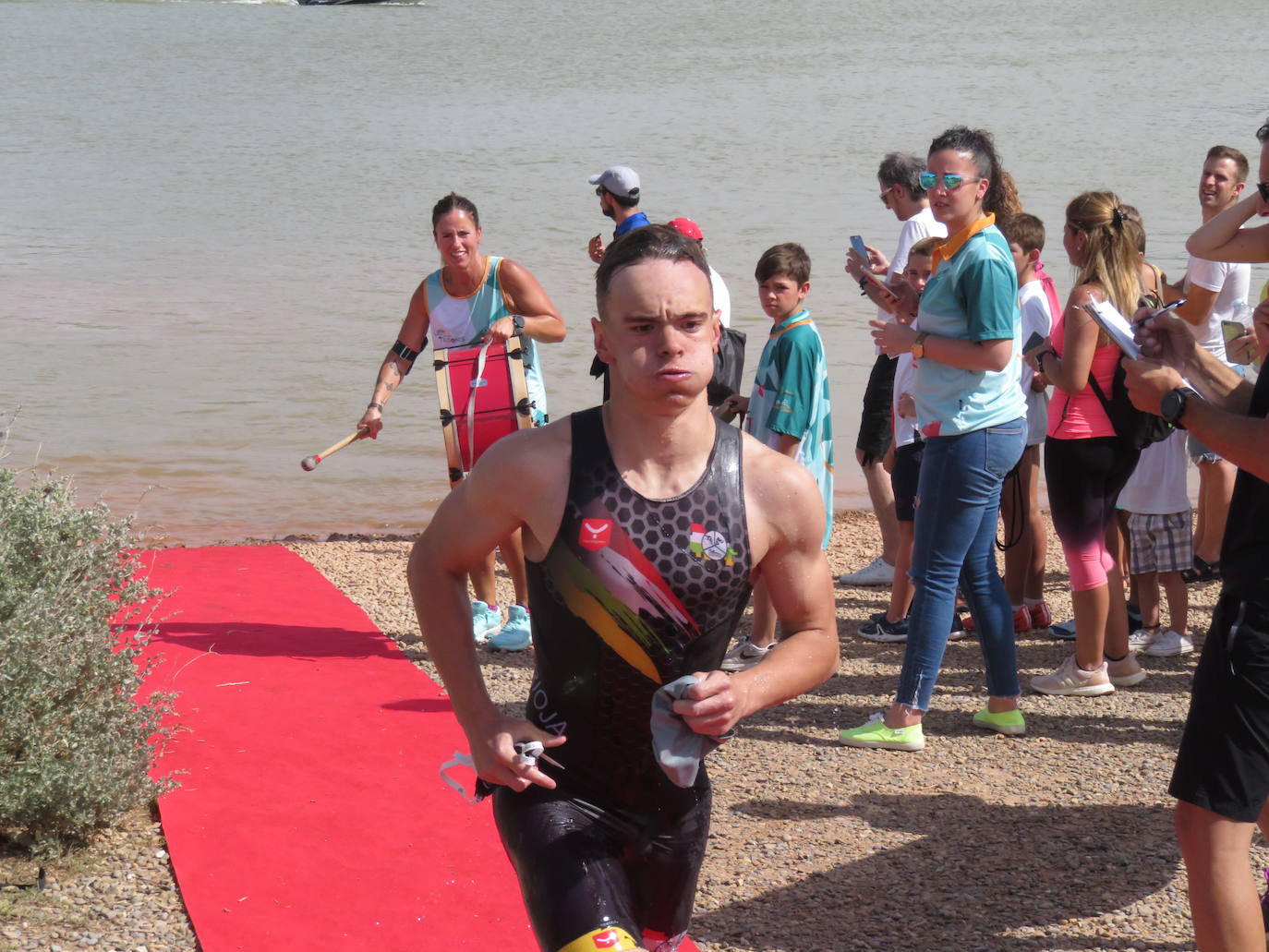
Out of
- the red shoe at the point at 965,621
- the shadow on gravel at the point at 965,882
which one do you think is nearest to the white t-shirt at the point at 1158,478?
the red shoe at the point at 965,621

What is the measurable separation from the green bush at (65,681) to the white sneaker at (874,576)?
4.11 metres

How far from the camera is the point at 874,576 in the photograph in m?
7.89

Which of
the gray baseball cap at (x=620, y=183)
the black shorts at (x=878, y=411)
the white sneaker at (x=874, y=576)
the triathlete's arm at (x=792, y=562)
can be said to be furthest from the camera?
the white sneaker at (x=874, y=576)

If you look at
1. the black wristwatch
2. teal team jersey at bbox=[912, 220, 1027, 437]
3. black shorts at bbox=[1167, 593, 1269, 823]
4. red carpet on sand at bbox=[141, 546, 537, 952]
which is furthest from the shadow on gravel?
the black wristwatch

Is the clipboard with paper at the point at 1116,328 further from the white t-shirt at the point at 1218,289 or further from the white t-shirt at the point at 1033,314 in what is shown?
the white t-shirt at the point at 1218,289

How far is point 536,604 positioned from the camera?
9.04ft

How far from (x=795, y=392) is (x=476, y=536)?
3.35m

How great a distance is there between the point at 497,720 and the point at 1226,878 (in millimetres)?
1601

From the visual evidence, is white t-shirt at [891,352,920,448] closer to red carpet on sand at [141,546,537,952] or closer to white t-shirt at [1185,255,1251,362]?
white t-shirt at [1185,255,1251,362]

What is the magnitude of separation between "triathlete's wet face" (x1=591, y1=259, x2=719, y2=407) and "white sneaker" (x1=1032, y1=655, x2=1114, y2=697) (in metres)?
3.71

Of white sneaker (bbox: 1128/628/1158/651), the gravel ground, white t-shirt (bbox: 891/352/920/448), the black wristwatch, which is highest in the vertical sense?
the black wristwatch

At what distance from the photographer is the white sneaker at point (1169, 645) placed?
6.40m

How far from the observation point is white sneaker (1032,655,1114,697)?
5.85 m

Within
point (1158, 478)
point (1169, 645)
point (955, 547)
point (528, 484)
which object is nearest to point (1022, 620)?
point (1169, 645)
